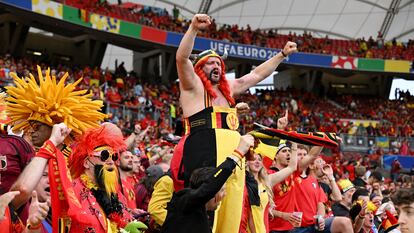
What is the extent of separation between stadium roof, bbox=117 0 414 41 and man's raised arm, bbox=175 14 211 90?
30.1 metres

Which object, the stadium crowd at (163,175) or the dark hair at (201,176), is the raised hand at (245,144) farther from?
the dark hair at (201,176)

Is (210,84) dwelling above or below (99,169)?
above

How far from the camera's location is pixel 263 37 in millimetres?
33062

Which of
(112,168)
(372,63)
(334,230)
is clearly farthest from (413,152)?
(112,168)

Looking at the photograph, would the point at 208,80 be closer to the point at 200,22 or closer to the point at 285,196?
the point at 200,22

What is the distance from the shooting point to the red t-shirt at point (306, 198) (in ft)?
22.2

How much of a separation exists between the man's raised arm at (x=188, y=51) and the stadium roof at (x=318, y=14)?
30.1 m

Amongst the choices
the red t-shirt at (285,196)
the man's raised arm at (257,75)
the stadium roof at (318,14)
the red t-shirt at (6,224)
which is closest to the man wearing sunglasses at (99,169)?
the red t-shirt at (6,224)

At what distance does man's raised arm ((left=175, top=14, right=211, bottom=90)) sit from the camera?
14.6 ft

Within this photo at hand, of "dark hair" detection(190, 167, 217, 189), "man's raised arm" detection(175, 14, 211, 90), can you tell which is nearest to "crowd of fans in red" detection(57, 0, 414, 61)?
"man's raised arm" detection(175, 14, 211, 90)

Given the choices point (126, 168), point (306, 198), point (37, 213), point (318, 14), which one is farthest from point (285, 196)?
point (318, 14)

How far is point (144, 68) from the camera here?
32.6m

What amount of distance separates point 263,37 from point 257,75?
92.3ft

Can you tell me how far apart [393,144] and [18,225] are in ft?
75.7
